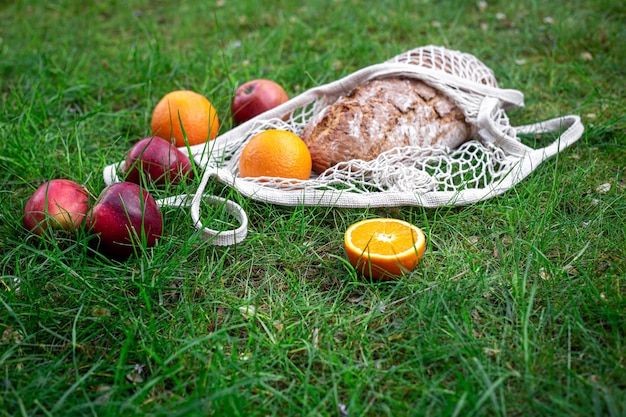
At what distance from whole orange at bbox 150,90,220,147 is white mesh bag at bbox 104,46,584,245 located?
13cm

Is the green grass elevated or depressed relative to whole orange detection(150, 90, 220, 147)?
depressed

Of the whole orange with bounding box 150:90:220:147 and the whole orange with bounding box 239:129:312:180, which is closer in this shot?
the whole orange with bounding box 239:129:312:180

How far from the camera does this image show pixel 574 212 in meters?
2.78

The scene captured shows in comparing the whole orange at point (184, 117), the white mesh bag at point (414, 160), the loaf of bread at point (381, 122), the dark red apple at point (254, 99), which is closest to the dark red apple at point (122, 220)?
the white mesh bag at point (414, 160)

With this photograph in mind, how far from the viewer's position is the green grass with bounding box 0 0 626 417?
191 cm

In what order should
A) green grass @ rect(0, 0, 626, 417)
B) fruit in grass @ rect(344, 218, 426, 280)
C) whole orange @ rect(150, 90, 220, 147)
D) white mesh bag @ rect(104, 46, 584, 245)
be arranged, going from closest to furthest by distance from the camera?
green grass @ rect(0, 0, 626, 417)
fruit in grass @ rect(344, 218, 426, 280)
white mesh bag @ rect(104, 46, 584, 245)
whole orange @ rect(150, 90, 220, 147)

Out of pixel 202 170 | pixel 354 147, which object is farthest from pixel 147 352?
pixel 354 147

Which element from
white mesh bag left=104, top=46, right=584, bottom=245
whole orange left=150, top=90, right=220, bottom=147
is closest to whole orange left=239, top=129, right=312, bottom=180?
white mesh bag left=104, top=46, right=584, bottom=245

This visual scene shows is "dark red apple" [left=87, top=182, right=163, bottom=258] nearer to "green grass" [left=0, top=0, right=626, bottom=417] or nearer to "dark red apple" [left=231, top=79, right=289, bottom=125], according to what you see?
"green grass" [left=0, top=0, right=626, bottom=417]

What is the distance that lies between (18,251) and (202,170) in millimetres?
994

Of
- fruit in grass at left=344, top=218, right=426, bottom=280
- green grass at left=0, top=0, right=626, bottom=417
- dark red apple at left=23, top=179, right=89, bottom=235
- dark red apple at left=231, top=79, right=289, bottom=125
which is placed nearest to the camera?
green grass at left=0, top=0, right=626, bottom=417

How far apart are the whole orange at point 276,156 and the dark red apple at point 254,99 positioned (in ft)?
2.28

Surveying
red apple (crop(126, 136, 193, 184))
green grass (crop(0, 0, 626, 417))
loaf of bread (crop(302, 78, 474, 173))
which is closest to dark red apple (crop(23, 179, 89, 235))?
green grass (crop(0, 0, 626, 417))

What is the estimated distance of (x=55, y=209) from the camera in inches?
99.6
